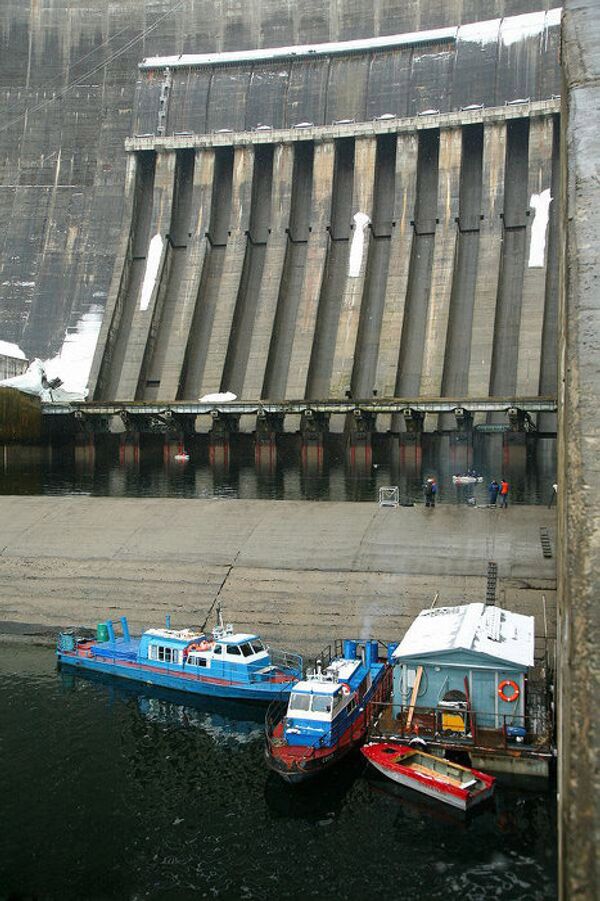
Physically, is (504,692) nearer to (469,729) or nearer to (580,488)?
(469,729)

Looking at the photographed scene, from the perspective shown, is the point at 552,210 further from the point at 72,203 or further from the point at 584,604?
the point at 584,604

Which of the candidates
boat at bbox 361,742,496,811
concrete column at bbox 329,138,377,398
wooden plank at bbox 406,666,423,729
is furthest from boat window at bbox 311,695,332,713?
concrete column at bbox 329,138,377,398

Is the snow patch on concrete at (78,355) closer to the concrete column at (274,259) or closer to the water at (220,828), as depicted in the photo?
→ the concrete column at (274,259)

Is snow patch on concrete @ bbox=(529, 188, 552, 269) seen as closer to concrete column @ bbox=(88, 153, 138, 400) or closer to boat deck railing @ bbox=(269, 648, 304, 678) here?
concrete column @ bbox=(88, 153, 138, 400)

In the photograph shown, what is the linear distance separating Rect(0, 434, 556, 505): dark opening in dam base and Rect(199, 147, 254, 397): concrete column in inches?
229

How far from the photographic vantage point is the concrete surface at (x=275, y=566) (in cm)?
2356

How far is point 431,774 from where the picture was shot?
15.4 meters

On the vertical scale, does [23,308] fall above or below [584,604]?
above

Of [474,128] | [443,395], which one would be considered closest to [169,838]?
[443,395]

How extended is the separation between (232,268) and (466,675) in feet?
168

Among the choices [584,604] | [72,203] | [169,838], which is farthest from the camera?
[72,203]

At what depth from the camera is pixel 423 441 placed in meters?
54.9

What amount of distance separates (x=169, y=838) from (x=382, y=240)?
184ft

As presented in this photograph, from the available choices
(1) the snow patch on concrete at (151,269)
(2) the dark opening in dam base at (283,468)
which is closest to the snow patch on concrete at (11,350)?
(2) the dark opening in dam base at (283,468)
